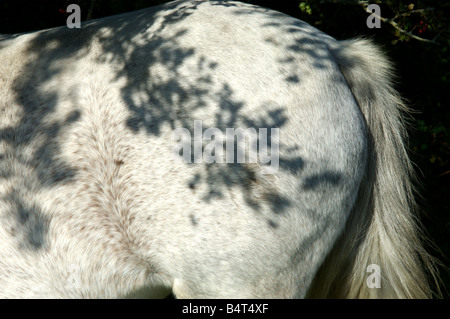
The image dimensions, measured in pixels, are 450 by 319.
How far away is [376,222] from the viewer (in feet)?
5.48

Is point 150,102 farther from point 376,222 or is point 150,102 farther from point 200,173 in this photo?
point 376,222

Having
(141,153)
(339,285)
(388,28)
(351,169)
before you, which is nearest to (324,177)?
(351,169)

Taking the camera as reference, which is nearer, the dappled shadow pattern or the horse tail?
the dappled shadow pattern

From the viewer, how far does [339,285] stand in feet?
5.59

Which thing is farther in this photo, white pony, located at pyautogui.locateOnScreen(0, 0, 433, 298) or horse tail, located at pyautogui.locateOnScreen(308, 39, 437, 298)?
horse tail, located at pyautogui.locateOnScreen(308, 39, 437, 298)

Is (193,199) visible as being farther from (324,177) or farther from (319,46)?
(319,46)

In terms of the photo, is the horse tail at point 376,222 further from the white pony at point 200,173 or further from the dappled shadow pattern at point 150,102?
the dappled shadow pattern at point 150,102

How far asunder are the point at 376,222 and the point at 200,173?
74cm

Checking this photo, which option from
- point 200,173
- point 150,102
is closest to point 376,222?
point 200,173

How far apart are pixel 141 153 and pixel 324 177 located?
2.21 feet

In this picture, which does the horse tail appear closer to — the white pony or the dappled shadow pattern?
the white pony

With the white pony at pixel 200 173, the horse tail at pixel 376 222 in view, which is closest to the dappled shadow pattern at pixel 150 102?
the white pony at pixel 200 173

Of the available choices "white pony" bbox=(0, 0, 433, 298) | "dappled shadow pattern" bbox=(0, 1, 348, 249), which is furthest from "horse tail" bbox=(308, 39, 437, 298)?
"dappled shadow pattern" bbox=(0, 1, 348, 249)

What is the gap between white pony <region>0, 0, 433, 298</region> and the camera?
147 centimetres
